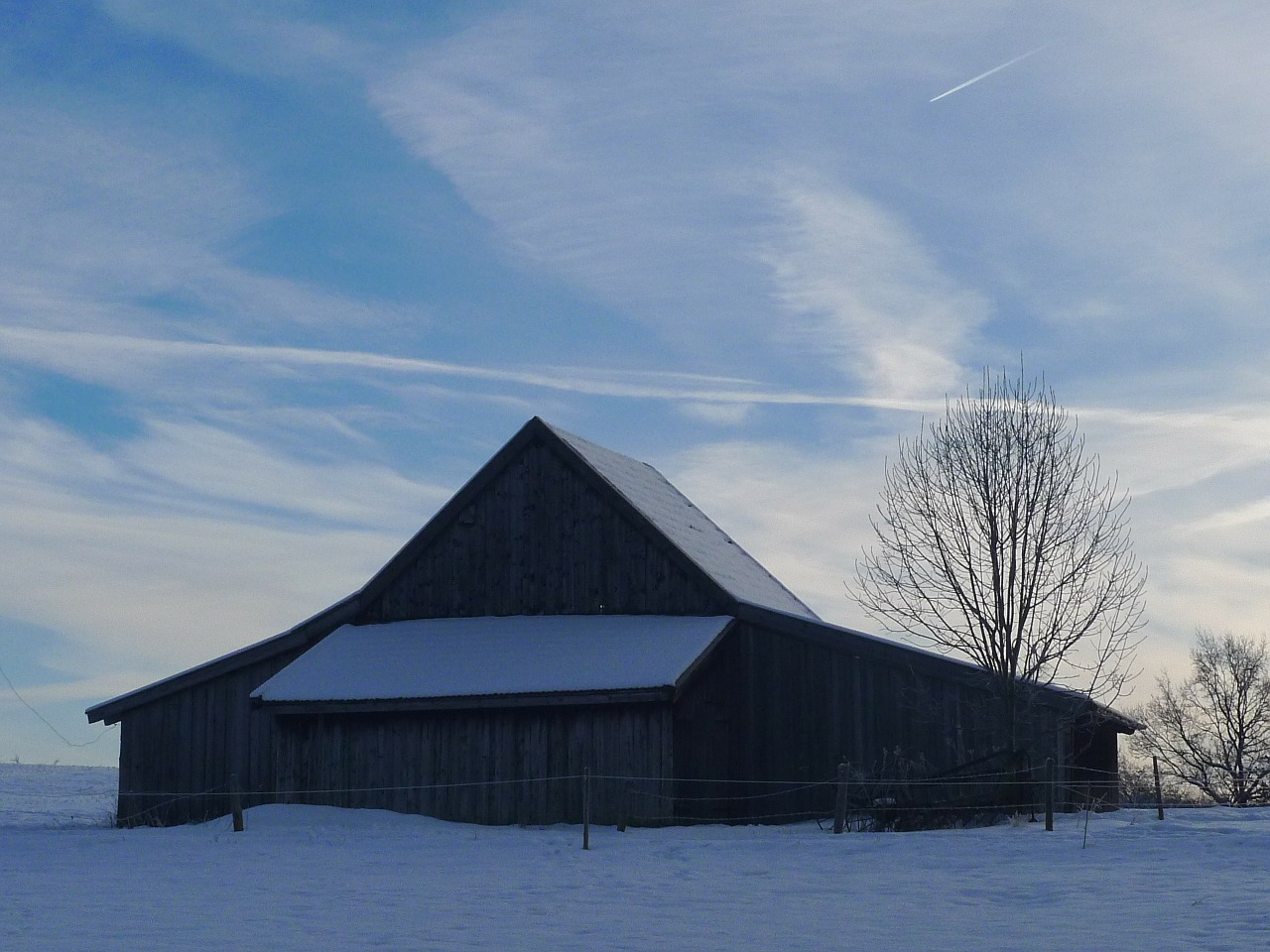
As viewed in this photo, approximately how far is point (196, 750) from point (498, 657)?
693 cm

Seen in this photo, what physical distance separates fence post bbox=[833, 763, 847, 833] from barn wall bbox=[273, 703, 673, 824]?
3.70 m

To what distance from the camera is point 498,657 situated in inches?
1004

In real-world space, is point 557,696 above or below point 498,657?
below

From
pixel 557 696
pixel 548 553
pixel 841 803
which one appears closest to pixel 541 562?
pixel 548 553

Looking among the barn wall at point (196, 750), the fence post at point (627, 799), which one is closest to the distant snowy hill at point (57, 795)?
the barn wall at point (196, 750)

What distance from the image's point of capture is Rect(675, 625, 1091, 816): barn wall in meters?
23.9

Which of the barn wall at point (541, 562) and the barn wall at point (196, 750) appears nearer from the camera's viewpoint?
the barn wall at point (541, 562)

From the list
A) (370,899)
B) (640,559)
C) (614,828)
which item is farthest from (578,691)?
(370,899)

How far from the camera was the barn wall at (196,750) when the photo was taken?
2706 centimetres

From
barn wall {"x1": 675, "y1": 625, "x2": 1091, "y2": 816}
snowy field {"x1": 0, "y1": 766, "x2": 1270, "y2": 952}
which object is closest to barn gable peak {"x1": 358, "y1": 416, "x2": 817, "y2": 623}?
barn wall {"x1": 675, "y1": 625, "x2": 1091, "y2": 816}

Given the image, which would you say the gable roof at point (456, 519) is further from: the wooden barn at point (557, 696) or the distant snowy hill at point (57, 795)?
the distant snowy hill at point (57, 795)

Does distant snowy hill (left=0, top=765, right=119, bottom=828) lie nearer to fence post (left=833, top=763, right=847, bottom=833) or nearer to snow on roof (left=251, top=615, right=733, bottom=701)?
snow on roof (left=251, top=615, right=733, bottom=701)

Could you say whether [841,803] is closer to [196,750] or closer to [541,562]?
[541,562]

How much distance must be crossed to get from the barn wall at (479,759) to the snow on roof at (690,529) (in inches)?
151
